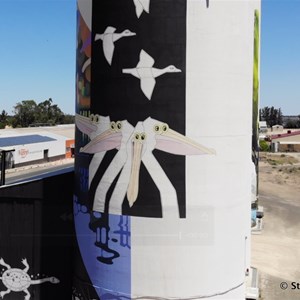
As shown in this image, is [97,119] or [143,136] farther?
[97,119]

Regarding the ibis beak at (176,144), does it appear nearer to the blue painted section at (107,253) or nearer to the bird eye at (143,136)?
the bird eye at (143,136)

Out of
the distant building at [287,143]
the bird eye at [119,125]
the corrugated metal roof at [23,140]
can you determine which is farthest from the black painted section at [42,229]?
the distant building at [287,143]

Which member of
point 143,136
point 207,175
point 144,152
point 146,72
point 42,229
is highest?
point 146,72

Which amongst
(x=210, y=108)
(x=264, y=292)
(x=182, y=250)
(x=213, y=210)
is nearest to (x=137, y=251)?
(x=182, y=250)

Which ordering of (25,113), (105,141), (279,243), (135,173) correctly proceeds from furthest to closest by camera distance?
(25,113) → (279,243) → (105,141) → (135,173)

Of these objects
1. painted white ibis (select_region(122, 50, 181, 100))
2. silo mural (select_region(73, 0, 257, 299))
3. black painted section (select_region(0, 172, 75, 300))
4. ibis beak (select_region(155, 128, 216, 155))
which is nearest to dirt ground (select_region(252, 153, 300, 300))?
silo mural (select_region(73, 0, 257, 299))

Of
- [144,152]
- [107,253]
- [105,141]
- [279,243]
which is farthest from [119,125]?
[279,243]

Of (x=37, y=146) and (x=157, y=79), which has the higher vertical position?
(x=157, y=79)

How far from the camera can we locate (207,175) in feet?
35.4

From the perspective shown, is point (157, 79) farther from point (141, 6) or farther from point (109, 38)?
point (141, 6)

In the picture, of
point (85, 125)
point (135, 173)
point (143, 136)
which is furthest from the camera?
point (85, 125)

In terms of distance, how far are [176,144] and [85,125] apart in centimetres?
281

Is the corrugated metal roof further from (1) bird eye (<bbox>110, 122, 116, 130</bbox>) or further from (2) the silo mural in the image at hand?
(1) bird eye (<bbox>110, 122, 116, 130</bbox>)

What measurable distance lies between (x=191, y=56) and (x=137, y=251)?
5.33 meters
